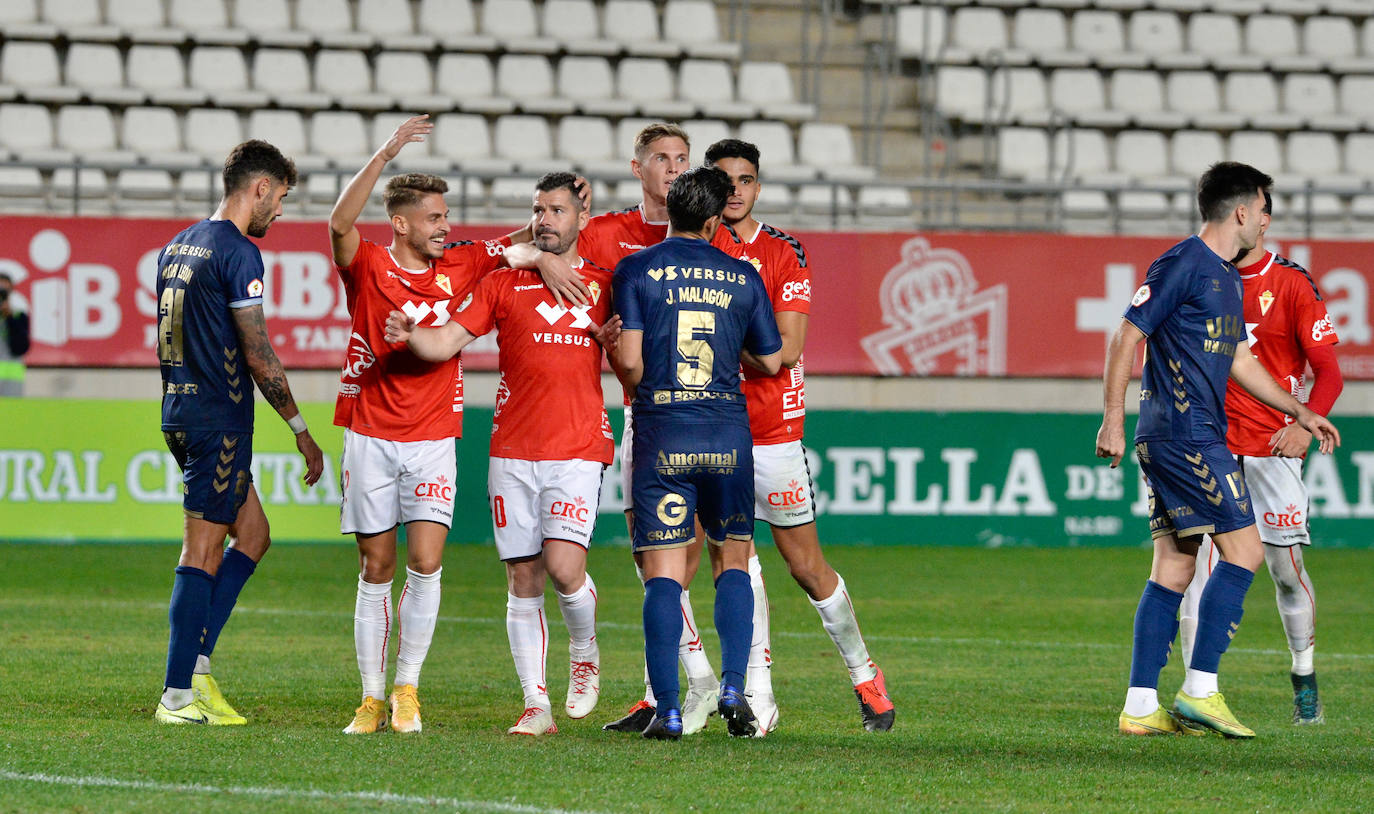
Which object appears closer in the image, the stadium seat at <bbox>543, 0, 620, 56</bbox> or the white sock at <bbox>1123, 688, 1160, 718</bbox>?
the white sock at <bbox>1123, 688, 1160, 718</bbox>

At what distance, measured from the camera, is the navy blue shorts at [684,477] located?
6227 millimetres

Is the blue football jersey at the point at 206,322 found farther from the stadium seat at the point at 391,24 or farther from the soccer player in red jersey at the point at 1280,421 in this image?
the stadium seat at the point at 391,24

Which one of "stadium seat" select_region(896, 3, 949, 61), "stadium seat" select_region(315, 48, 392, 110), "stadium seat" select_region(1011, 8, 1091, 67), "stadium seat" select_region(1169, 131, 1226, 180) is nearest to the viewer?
"stadium seat" select_region(315, 48, 392, 110)

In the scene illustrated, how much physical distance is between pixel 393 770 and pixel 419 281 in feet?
6.72

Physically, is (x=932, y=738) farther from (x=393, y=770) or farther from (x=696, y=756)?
(x=393, y=770)

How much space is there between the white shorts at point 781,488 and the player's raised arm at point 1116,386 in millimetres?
1217

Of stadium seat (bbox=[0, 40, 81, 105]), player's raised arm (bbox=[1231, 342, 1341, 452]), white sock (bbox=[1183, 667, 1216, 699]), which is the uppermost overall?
stadium seat (bbox=[0, 40, 81, 105])

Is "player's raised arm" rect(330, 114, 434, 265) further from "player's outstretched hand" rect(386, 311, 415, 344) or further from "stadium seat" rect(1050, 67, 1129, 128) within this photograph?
"stadium seat" rect(1050, 67, 1129, 128)

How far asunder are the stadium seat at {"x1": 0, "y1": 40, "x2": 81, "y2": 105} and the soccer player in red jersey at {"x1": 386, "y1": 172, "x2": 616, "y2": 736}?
14.1m

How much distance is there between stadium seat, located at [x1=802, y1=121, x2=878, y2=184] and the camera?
20078mm

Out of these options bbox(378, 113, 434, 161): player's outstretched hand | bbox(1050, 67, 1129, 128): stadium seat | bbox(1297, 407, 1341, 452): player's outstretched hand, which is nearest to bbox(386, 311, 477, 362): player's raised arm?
bbox(378, 113, 434, 161): player's outstretched hand

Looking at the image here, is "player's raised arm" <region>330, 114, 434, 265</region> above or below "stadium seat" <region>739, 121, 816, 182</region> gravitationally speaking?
below

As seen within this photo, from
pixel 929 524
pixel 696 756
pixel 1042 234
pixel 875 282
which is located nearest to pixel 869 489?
pixel 929 524

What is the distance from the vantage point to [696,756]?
5891 mm
